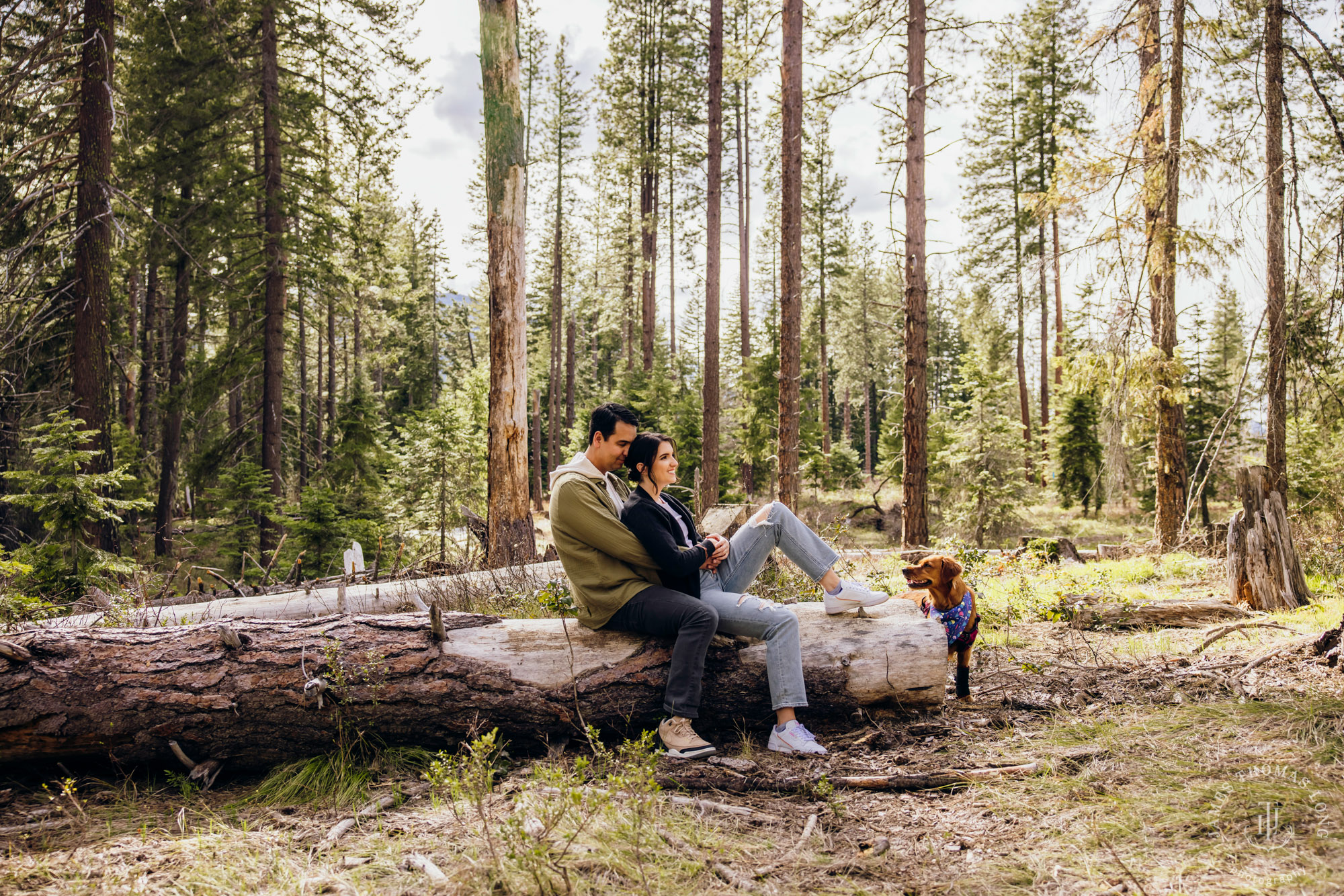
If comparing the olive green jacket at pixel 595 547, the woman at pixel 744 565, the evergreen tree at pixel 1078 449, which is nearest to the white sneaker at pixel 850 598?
the woman at pixel 744 565

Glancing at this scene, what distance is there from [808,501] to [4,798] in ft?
72.9

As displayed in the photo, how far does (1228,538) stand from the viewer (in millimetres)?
6969

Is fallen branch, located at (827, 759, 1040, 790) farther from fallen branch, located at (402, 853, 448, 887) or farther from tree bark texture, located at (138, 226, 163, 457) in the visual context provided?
tree bark texture, located at (138, 226, 163, 457)

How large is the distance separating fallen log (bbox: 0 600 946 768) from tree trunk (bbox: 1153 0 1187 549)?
774 centimetres

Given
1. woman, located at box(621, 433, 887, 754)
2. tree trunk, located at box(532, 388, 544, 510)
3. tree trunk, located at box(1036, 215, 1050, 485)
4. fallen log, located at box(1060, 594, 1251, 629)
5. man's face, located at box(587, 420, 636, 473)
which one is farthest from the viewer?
tree trunk, located at box(532, 388, 544, 510)

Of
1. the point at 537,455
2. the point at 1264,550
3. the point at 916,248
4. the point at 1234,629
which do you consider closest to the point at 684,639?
the point at 1234,629

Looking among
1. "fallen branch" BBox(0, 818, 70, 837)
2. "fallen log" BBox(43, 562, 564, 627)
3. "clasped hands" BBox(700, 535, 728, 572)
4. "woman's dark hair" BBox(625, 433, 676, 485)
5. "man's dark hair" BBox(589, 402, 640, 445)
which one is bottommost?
"fallen branch" BBox(0, 818, 70, 837)

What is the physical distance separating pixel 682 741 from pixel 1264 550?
614 centimetres

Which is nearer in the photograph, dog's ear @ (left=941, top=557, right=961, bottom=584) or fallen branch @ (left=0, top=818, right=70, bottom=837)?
fallen branch @ (left=0, top=818, right=70, bottom=837)

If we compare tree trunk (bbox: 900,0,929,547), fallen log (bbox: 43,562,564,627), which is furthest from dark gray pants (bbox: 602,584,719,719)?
tree trunk (bbox: 900,0,929,547)

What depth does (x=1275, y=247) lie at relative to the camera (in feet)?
24.2

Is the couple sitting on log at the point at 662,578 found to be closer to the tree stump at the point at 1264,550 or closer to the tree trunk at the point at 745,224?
the tree stump at the point at 1264,550

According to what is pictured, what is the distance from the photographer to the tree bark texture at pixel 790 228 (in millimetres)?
10211

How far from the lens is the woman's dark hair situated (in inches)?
173
